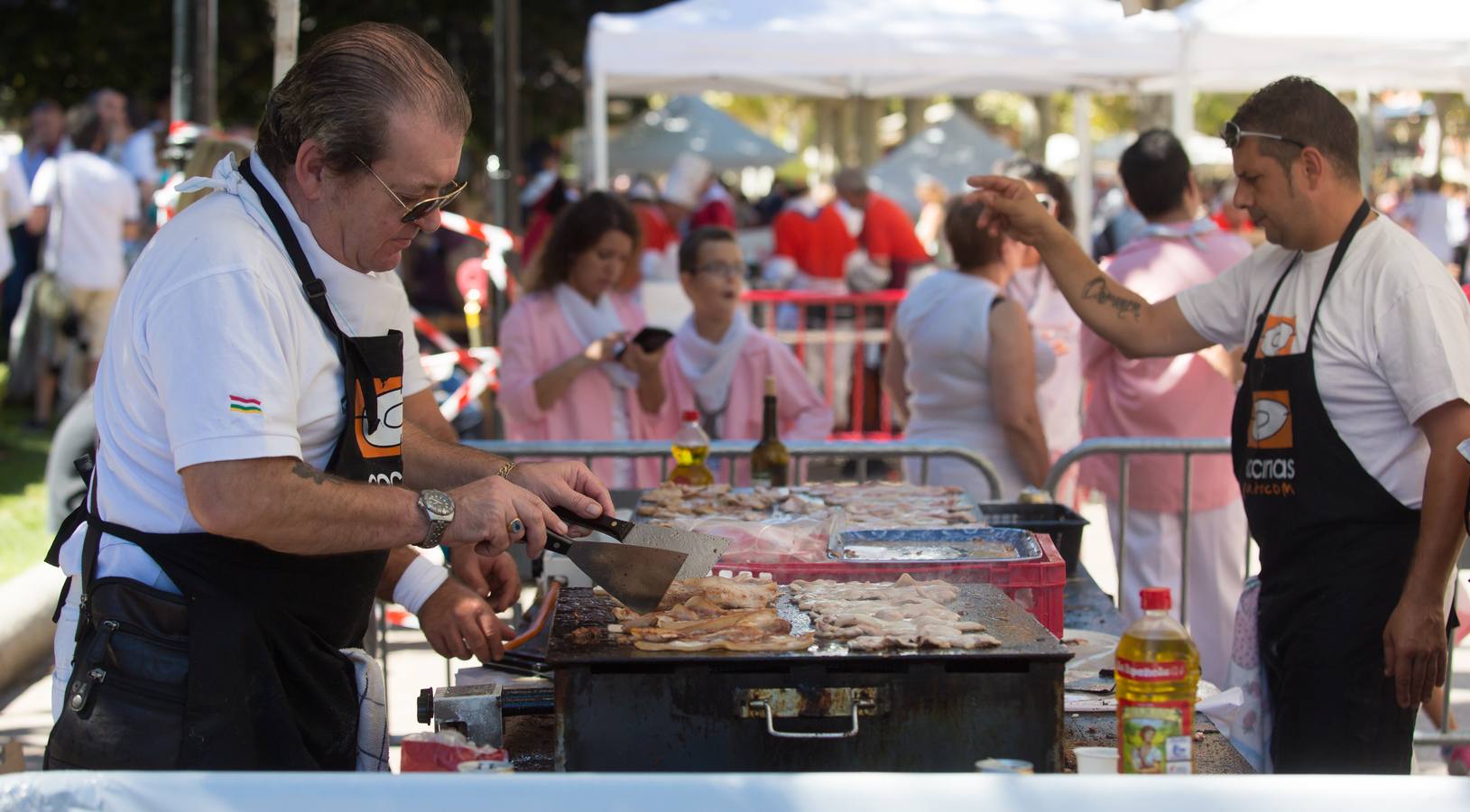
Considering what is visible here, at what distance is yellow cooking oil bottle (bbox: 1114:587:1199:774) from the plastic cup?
3 centimetres

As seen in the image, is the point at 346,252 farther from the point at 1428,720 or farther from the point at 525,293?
the point at 1428,720

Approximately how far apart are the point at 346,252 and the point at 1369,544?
232cm

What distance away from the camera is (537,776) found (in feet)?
6.17

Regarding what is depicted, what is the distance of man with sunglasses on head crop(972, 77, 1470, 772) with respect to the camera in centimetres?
324

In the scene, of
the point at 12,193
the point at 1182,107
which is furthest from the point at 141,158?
the point at 1182,107

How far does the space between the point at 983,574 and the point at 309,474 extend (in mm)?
1332

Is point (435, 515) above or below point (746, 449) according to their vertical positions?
above

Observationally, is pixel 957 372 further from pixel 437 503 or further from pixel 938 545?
pixel 437 503

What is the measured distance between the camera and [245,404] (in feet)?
7.14

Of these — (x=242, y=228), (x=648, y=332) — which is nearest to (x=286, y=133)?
(x=242, y=228)

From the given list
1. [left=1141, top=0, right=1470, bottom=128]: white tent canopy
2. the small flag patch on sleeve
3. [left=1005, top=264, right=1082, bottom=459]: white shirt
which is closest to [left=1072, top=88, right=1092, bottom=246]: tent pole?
[left=1141, top=0, right=1470, bottom=128]: white tent canopy

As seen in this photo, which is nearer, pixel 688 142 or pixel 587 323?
pixel 587 323

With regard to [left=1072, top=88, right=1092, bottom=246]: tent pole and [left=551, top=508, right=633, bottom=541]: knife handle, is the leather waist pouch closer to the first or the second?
[left=551, top=508, right=633, bottom=541]: knife handle

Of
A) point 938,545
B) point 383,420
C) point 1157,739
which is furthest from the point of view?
point 938,545
